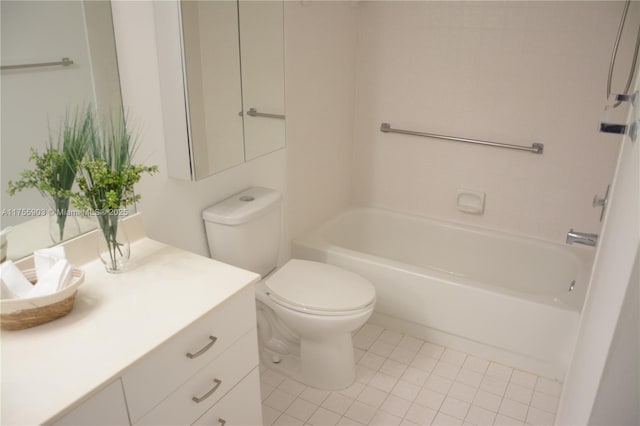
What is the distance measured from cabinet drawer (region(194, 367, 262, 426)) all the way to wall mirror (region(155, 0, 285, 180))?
0.73 metres

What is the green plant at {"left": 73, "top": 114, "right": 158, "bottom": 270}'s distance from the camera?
4.67 ft

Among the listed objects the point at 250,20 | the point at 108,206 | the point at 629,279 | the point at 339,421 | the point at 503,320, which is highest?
the point at 250,20

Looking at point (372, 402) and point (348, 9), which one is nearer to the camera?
point (372, 402)

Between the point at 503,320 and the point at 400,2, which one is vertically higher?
the point at 400,2

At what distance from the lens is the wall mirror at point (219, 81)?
171 cm

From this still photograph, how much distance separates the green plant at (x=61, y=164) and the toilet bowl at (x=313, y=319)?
89cm

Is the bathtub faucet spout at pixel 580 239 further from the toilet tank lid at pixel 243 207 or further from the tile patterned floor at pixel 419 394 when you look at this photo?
the toilet tank lid at pixel 243 207

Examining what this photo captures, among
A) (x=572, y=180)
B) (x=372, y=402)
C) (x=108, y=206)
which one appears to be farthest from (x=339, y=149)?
(x=108, y=206)

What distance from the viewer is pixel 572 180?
2.63m

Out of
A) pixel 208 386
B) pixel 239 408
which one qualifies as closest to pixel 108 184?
pixel 208 386

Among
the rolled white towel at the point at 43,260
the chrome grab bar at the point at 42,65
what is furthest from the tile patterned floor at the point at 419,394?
the chrome grab bar at the point at 42,65

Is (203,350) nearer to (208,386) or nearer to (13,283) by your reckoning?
(208,386)

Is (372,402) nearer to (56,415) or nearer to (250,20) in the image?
(56,415)

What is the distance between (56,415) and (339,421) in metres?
1.27
